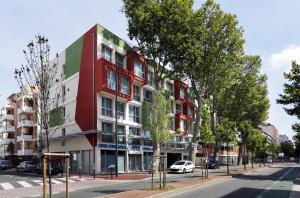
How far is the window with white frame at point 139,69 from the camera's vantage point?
52219mm

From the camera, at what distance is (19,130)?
74000mm

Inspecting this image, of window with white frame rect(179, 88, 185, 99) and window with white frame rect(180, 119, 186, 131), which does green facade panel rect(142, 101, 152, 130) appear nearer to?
window with white frame rect(180, 119, 186, 131)

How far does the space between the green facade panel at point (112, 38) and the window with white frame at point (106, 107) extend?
7.02 m

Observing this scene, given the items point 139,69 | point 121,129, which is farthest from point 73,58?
point 121,129

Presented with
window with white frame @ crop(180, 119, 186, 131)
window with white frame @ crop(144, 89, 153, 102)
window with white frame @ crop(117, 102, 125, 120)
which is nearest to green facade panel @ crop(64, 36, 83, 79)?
window with white frame @ crop(117, 102, 125, 120)

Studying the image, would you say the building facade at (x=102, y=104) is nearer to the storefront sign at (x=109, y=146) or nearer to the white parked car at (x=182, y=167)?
the storefront sign at (x=109, y=146)

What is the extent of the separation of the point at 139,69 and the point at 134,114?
5.84 metres

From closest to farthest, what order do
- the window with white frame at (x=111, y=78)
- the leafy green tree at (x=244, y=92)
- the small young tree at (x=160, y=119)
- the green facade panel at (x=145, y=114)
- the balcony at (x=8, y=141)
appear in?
the small young tree at (x=160, y=119) < the window with white frame at (x=111, y=78) < the green facade panel at (x=145, y=114) < the leafy green tree at (x=244, y=92) < the balcony at (x=8, y=141)

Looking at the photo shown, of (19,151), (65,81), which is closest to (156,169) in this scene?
(65,81)

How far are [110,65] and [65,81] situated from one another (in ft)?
28.2

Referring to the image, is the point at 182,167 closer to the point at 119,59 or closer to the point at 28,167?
the point at 119,59

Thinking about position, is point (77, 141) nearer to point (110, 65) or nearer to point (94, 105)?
point (94, 105)

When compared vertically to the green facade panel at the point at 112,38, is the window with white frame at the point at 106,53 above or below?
below

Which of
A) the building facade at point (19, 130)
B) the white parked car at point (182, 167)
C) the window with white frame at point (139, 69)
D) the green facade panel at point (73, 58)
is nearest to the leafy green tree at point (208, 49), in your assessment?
the white parked car at point (182, 167)
